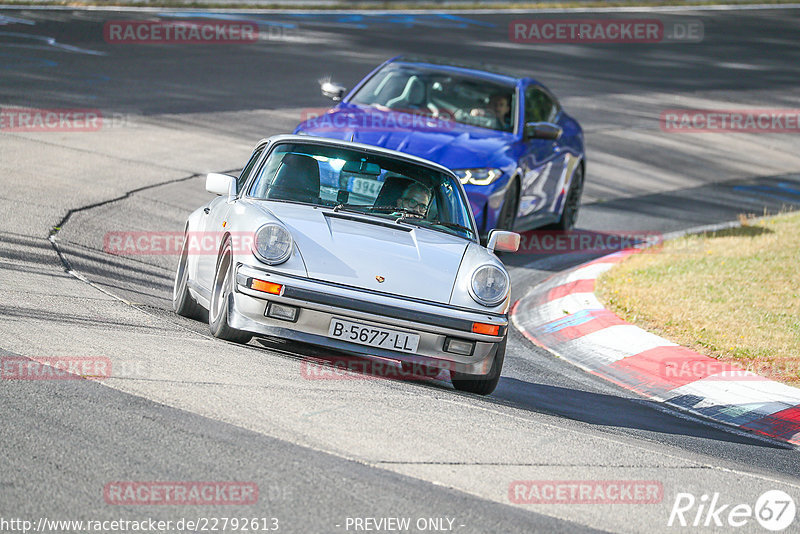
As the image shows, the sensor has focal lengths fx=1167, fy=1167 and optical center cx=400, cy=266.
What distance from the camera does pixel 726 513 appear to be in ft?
16.4

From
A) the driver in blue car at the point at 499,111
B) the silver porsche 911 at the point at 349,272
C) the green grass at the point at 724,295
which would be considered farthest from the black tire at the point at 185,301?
the driver in blue car at the point at 499,111

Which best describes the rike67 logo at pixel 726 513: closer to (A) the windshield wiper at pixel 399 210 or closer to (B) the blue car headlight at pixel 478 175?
(A) the windshield wiper at pixel 399 210

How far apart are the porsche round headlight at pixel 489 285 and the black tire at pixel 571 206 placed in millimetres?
6876

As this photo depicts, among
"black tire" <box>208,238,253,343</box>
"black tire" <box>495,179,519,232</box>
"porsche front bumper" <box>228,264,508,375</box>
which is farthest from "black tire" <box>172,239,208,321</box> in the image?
"black tire" <box>495,179,519,232</box>

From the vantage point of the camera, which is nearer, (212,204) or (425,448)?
(425,448)

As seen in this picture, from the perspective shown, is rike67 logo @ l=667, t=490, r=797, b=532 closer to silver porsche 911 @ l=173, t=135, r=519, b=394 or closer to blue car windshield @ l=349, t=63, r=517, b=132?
silver porsche 911 @ l=173, t=135, r=519, b=394

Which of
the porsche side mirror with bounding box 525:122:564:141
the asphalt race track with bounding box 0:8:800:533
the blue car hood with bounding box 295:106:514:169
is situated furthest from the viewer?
the porsche side mirror with bounding box 525:122:564:141

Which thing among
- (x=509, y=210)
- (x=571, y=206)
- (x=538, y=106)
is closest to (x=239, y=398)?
(x=509, y=210)

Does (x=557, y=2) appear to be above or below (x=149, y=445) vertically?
above

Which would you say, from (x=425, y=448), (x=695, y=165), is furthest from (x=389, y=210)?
(x=695, y=165)

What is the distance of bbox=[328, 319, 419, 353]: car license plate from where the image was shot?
6332 millimetres

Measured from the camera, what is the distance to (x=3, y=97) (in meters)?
15.5

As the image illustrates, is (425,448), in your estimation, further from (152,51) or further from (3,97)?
(152,51)

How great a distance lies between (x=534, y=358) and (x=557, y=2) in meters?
31.7
